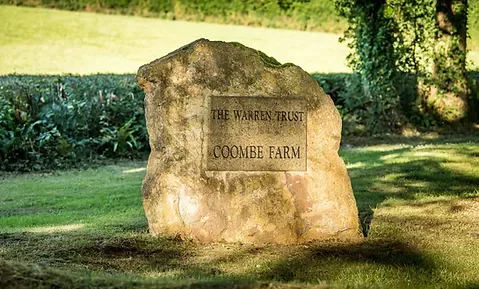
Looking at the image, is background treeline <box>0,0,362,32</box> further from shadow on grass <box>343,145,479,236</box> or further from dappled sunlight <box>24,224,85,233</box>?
dappled sunlight <box>24,224,85,233</box>

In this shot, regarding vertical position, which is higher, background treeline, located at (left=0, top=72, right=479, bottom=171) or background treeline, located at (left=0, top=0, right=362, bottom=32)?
background treeline, located at (left=0, top=72, right=479, bottom=171)

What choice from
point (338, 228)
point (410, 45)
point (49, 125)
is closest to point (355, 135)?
point (410, 45)

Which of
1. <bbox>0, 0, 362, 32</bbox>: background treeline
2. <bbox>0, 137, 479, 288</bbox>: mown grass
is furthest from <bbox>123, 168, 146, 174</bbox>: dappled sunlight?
<bbox>0, 0, 362, 32</bbox>: background treeline

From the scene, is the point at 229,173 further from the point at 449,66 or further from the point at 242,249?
the point at 449,66

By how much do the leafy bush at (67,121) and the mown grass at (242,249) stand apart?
10.6 ft

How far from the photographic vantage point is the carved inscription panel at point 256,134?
8219mm

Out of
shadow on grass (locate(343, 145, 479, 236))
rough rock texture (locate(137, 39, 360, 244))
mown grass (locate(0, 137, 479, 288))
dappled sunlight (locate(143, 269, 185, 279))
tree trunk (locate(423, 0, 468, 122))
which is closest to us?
mown grass (locate(0, 137, 479, 288))

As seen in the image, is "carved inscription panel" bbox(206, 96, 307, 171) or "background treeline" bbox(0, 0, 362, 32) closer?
"carved inscription panel" bbox(206, 96, 307, 171)

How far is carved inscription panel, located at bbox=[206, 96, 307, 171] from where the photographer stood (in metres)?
8.22

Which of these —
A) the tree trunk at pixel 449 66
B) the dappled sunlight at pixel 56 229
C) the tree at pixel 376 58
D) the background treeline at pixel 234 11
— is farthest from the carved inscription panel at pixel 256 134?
the background treeline at pixel 234 11

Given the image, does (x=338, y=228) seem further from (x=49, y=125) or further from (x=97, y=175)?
(x=49, y=125)

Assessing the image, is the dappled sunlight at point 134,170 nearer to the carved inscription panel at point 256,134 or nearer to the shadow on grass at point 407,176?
the shadow on grass at point 407,176

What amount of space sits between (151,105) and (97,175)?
6861 millimetres

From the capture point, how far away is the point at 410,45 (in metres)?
21.0
